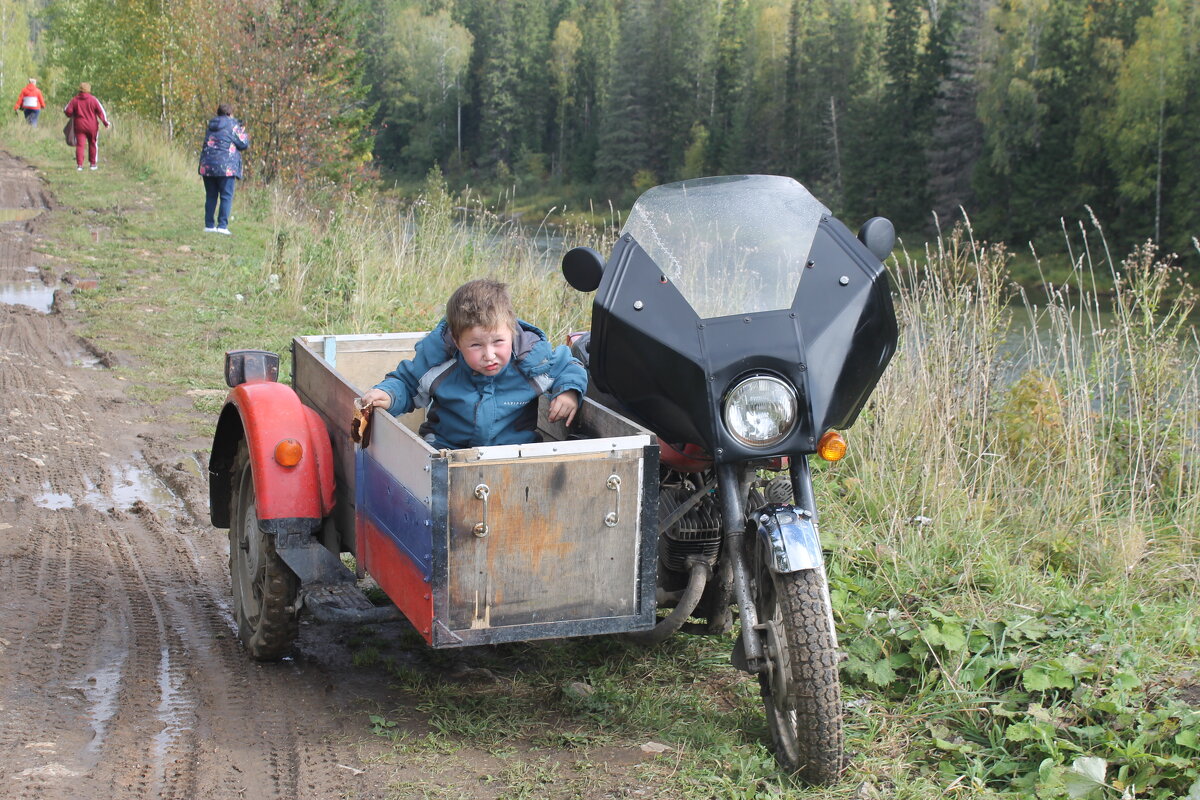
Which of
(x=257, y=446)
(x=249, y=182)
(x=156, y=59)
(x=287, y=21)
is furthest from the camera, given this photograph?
(x=156, y=59)

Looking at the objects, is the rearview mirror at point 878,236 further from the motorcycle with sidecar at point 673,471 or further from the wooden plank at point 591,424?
the wooden plank at point 591,424

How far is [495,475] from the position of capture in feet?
10.2

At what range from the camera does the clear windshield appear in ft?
11.1

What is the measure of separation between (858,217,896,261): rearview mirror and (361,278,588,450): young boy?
98 centimetres

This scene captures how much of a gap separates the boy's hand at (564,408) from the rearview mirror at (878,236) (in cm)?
101

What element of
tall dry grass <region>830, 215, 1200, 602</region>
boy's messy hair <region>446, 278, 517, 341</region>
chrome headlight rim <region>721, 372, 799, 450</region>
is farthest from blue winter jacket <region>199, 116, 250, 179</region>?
chrome headlight rim <region>721, 372, 799, 450</region>

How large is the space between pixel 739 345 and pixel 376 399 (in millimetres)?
1114

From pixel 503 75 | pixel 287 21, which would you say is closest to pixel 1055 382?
pixel 287 21

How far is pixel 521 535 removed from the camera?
3.18 meters

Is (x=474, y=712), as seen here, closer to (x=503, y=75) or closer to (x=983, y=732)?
(x=983, y=732)

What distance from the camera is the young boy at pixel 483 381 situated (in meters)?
3.68

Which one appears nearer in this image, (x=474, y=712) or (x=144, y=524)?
(x=474, y=712)

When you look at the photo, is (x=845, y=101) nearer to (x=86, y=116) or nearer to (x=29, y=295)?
(x=86, y=116)

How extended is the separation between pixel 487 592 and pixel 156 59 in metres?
24.9
